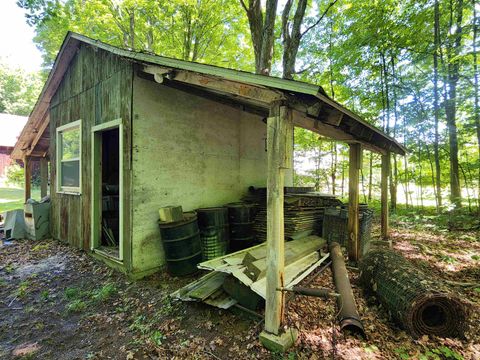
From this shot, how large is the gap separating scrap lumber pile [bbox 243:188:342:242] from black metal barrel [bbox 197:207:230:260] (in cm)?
93

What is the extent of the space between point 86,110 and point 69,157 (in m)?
1.46

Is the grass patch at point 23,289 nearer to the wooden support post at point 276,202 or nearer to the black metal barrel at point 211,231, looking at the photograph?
the black metal barrel at point 211,231

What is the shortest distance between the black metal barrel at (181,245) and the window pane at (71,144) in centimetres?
352

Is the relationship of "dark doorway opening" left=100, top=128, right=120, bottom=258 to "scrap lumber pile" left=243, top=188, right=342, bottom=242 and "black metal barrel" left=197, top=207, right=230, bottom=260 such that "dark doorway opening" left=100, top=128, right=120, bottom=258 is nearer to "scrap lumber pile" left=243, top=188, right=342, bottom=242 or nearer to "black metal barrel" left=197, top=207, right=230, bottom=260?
"black metal barrel" left=197, top=207, right=230, bottom=260

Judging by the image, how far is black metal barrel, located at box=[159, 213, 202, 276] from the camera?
427cm

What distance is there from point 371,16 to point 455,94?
4031mm

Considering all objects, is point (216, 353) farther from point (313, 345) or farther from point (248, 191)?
point (248, 191)

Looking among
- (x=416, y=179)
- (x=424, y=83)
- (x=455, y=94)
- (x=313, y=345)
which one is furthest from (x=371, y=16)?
(x=313, y=345)

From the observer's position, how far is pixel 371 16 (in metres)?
8.85

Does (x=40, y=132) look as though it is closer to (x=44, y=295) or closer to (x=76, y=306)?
(x=44, y=295)

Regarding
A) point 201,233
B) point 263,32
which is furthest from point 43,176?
point 263,32

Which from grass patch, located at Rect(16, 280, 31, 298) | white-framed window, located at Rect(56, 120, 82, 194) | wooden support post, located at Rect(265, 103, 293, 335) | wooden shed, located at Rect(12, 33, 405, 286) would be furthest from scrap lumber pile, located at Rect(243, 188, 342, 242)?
grass patch, located at Rect(16, 280, 31, 298)

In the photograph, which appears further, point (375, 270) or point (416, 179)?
point (416, 179)

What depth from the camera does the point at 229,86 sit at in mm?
2920
